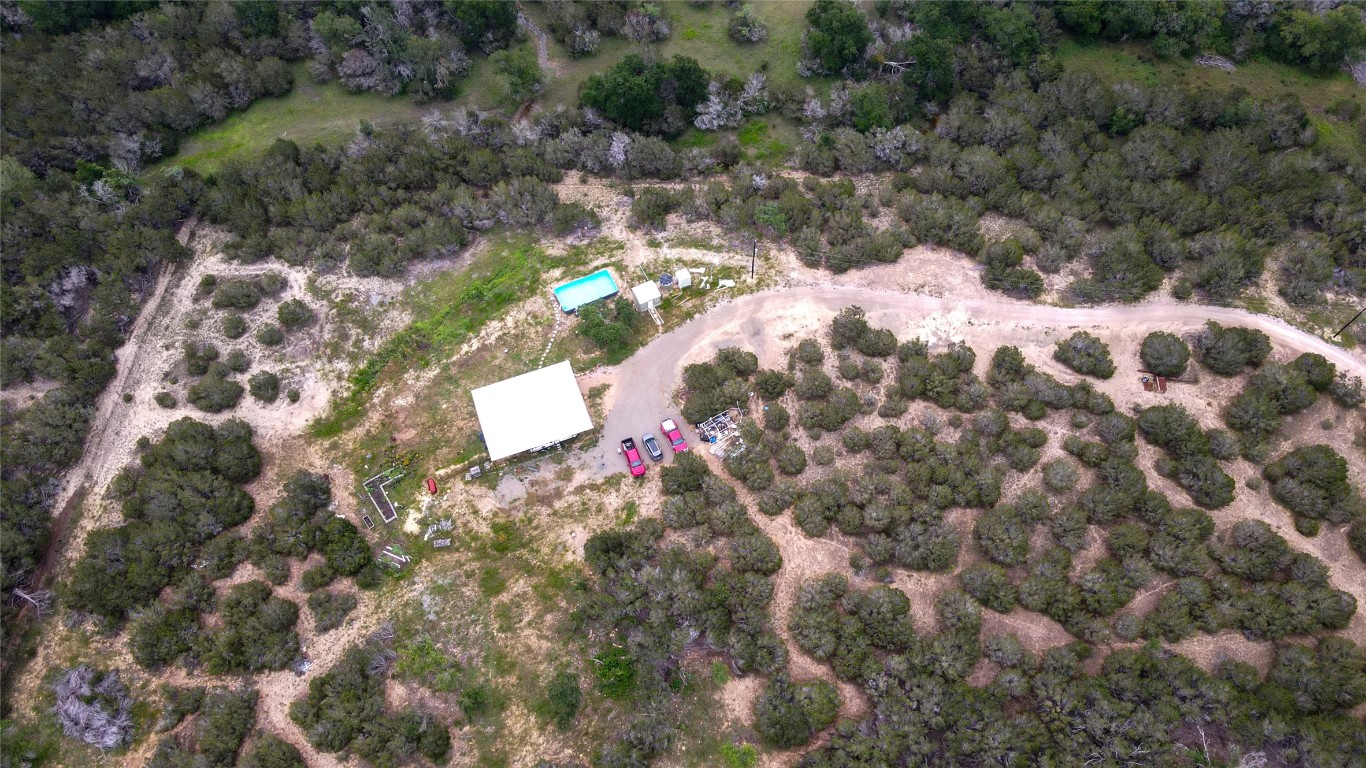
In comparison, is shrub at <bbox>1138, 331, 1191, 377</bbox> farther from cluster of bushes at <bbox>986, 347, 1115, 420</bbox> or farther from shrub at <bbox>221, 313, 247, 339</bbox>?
shrub at <bbox>221, 313, 247, 339</bbox>

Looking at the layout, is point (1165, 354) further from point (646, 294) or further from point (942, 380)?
point (646, 294)

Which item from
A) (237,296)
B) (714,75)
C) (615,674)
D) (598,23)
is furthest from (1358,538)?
(237,296)

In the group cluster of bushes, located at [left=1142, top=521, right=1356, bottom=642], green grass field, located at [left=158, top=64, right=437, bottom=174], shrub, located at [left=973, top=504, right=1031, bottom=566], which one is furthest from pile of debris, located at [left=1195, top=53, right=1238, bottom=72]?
green grass field, located at [left=158, top=64, right=437, bottom=174]

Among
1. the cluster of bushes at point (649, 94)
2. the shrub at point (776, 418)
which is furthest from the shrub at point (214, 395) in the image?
the cluster of bushes at point (649, 94)

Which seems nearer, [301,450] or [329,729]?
[329,729]

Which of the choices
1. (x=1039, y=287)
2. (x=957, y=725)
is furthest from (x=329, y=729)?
(x=1039, y=287)

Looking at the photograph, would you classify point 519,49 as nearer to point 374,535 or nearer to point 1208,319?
point 374,535
